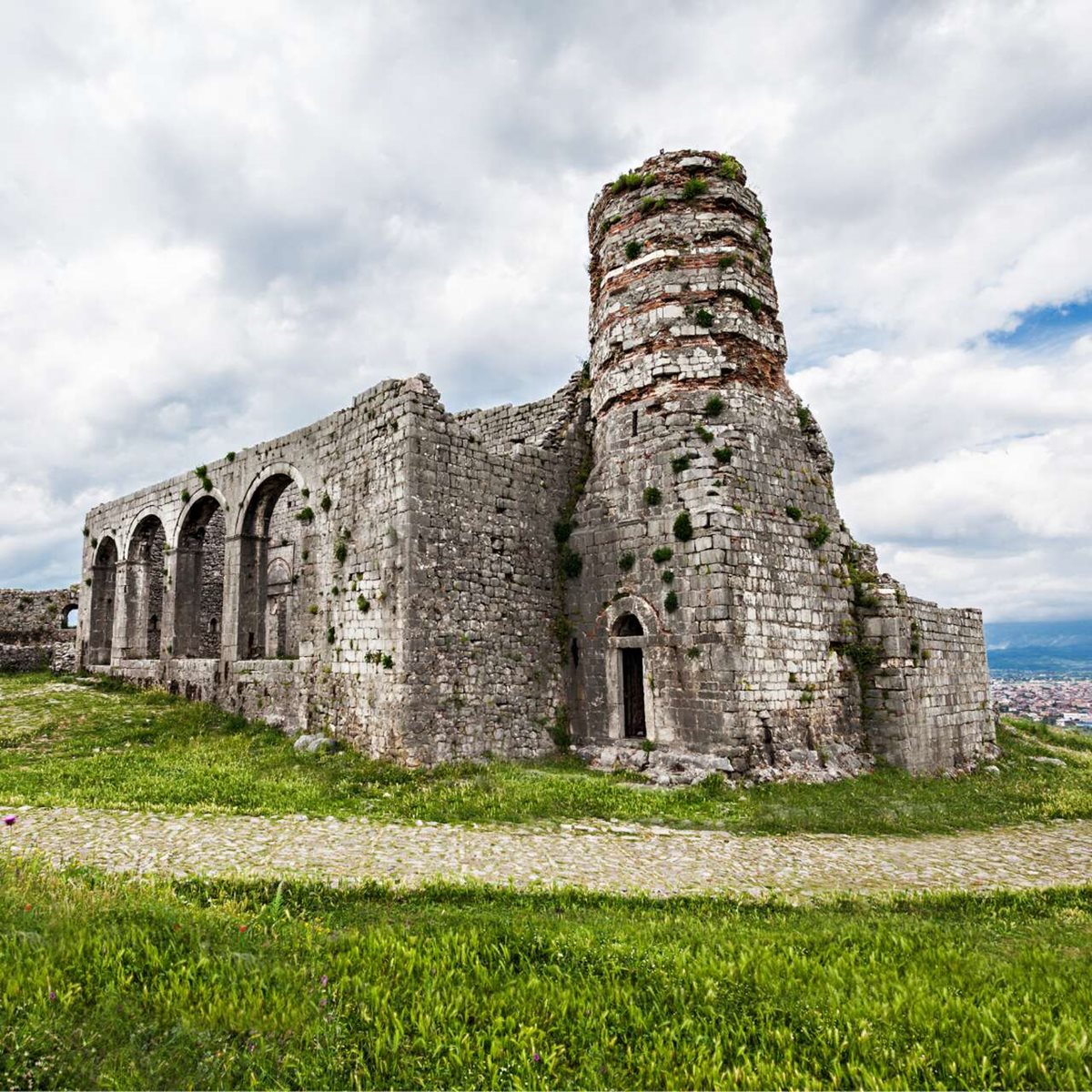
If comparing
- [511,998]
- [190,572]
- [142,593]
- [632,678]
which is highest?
[190,572]

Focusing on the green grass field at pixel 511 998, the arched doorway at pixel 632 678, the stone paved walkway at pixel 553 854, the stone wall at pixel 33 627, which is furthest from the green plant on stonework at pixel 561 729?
the stone wall at pixel 33 627

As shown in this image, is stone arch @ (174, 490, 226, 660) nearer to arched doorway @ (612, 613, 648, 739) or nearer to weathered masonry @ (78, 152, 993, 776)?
weathered masonry @ (78, 152, 993, 776)

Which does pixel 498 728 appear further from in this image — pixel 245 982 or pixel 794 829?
pixel 245 982

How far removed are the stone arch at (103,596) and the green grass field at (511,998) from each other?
69.2 feet

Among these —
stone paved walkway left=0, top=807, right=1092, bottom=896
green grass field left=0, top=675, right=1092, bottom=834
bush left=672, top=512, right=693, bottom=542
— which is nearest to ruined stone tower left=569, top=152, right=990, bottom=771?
bush left=672, top=512, right=693, bottom=542

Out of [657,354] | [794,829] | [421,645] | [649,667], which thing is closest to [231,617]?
[421,645]

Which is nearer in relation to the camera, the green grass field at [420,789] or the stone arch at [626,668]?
the green grass field at [420,789]

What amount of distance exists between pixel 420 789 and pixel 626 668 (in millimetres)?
5103

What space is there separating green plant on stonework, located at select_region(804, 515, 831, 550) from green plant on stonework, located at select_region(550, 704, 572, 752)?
19.5 ft

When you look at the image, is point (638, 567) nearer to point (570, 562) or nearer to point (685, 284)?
point (570, 562)

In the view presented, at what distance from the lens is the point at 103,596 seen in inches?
1002

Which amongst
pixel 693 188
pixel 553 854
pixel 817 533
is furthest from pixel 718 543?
pixel 693 188

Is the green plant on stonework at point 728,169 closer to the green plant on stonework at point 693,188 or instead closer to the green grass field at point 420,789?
the green plant on stonework at point 693,188

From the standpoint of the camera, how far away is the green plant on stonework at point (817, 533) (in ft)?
49.7
